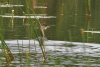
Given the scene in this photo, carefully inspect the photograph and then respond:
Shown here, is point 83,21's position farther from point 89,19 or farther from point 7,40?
point 7,40

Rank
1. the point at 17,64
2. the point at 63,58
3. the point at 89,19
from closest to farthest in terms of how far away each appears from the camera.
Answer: the point at 17,64 → the point at 63,58 → the point at 89,19

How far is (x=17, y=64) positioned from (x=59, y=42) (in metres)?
2.01

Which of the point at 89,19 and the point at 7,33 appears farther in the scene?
the point at 89,19

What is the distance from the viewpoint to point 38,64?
5738mm

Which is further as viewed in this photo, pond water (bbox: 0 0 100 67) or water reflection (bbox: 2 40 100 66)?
water reflection (bbox: 2 40 100 66)

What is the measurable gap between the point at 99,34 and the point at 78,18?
11.5 feet

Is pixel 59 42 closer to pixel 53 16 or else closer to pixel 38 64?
pixel 38 64

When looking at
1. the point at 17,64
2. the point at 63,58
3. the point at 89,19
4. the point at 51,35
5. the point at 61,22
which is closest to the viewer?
the point at 17,64

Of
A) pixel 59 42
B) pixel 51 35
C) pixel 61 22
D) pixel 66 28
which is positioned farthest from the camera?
pixel 61 22

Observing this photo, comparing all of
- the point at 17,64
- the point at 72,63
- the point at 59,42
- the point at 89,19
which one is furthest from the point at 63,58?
A: the point at 89,19

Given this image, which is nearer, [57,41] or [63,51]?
[63,51]

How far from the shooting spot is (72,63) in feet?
19.1

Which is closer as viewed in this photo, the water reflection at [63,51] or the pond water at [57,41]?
the pond water at [57,41]

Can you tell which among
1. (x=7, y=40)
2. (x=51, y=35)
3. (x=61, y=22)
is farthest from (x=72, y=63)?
(x=61, y=22)
